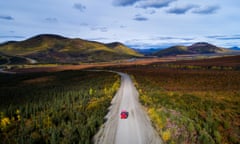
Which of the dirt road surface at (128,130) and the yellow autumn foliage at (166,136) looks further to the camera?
the dirt road surface at (128,130)

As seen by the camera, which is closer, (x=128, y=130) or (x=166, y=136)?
(x=166, y=136)

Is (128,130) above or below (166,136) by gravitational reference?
below

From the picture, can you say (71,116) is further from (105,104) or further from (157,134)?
(157,134)

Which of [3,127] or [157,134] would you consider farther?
[3,127]

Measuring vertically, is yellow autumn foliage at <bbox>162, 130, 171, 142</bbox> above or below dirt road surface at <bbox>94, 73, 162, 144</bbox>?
above

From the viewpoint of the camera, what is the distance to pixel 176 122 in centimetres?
1476

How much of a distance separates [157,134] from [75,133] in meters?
6.67

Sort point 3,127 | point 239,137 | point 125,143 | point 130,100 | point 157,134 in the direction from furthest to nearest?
point 130,100 → point 3,127 → point 239,137 → point 157,134 → point 125,143

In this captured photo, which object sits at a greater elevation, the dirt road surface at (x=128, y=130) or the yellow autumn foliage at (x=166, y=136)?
the yellow autumn foliage at (x=166, y=136)

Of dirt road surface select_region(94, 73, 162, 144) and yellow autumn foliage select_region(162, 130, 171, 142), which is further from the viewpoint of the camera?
dirt road surface select_region(94, 73, 162, 144)

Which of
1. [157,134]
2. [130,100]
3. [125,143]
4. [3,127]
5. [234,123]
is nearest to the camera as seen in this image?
[125,143]

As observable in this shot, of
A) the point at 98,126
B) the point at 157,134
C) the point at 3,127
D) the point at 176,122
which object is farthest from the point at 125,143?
the point at 3,127

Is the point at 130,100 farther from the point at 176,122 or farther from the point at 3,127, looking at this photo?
the point at 3,127

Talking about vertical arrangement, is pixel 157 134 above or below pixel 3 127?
above
